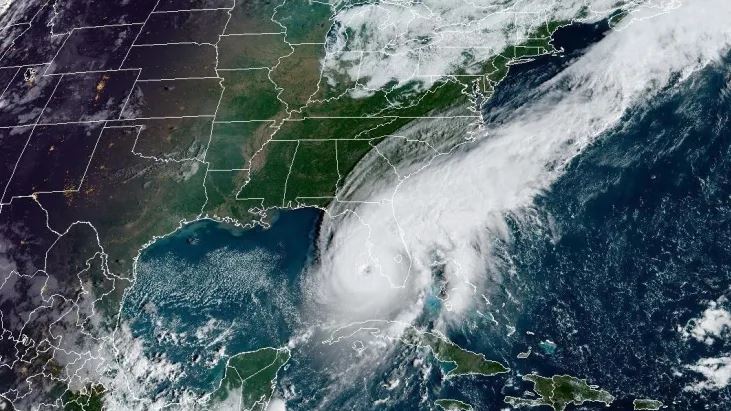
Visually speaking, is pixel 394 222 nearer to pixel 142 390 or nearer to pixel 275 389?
pixel 275 389

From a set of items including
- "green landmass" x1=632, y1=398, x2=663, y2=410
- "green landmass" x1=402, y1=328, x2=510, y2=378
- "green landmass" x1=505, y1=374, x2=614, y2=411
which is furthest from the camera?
"green landmass" x1=402, y1=328, x2=510, y2=378

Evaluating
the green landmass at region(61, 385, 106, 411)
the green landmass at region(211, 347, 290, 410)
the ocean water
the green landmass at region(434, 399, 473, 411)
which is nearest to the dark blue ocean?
the ocean water

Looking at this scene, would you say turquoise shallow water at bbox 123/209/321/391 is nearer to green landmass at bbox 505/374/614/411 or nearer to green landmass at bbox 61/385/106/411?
green landmass at bbox 61/385/106/411

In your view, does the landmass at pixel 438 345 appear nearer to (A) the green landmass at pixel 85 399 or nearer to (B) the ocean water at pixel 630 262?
(B) the ocean water at pixel 630 262

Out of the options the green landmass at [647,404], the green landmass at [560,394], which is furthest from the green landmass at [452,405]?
the green landmass at [647,404]

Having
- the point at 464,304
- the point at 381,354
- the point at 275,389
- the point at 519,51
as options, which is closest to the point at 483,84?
the point at 519,51

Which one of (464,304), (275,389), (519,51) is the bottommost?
(275,389)
